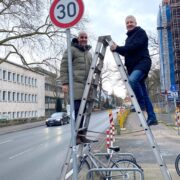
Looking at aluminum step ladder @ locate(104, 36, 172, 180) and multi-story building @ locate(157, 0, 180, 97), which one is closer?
aluminum step ladder @ locate(104, 36, 172, 180)

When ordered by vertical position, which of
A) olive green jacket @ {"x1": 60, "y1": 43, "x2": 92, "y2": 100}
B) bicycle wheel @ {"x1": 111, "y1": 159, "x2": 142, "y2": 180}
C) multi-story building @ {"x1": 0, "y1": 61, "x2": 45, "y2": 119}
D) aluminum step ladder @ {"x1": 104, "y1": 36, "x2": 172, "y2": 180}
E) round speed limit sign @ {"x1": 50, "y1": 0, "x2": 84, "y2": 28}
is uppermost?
multi-story building @ {"x1": 0, "y1": 61, "x2": 45, "y2": 119}

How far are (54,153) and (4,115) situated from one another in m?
44.0

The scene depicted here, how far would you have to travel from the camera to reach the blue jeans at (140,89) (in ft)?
16.7

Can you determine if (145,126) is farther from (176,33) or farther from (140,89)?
(176,33)

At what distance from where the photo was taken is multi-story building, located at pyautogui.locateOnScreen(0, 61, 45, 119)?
5975 centimetres

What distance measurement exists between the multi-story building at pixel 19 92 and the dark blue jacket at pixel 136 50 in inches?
1859

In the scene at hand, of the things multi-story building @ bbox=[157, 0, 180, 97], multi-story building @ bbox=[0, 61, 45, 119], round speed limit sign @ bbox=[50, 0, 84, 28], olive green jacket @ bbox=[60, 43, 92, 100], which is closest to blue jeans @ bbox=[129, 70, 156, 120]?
olive green jacket @ bbox=[60, 43, 92, 100]

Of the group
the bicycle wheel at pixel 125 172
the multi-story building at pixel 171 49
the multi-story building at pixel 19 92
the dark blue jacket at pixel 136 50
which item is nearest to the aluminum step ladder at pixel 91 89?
the dark blue jacket at pixel 136 50

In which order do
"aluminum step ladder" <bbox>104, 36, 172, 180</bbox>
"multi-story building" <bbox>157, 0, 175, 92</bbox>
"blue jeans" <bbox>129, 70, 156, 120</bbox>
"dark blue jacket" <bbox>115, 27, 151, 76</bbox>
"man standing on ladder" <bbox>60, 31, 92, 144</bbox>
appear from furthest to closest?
"multi-story building" <bbox>157, 0, 175, 92</bbox> < "man standing on ladder" <bbox>60, 31, 92, 144</bbox> < "blue jeans" <bbox>129, 70, 156, 120</bbox> < "dark blue jacket" <bbox>115, 27, 151, 76</bbox> < "aluminum step ladder" <bbox>104, 36, 172, 180</bbox>

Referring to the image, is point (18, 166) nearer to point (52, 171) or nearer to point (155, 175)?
point (52, 171)

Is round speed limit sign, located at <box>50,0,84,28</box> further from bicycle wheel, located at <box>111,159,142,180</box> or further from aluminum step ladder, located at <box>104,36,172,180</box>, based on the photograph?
bicycle wheel, located at <box>111,159,142,180</box>

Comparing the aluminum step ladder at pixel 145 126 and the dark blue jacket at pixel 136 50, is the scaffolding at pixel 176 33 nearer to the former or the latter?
the dark blue jacket at pixel 136 50

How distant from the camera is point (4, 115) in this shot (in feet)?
187

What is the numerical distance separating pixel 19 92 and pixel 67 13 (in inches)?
2528
